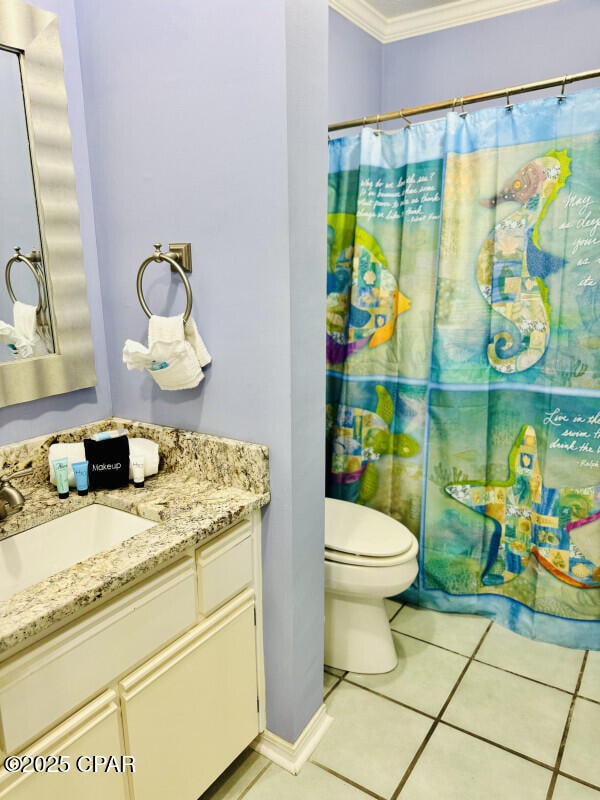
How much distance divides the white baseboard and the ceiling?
274 centimetres

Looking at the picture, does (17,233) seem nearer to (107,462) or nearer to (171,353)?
(171,353)

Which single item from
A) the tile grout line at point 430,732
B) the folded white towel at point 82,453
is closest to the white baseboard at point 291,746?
the tile grout line at point 430,732

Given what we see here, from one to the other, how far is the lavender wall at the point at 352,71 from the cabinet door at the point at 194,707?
7.03 feet

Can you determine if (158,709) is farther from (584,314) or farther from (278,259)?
(584,314)

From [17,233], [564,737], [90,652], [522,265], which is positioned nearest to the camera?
[90,652]

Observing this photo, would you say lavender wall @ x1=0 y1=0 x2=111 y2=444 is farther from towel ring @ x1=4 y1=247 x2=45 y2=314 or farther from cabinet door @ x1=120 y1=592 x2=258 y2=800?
cabinet door @ x1=120 y1=592 x2=258 y2=800

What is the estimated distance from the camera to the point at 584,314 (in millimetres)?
1819

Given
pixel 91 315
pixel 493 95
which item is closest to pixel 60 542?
pixel 91 315

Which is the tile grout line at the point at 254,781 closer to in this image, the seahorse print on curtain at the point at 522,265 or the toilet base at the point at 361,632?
the toilet base at the point at 361,632

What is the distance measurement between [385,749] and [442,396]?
1144 mm

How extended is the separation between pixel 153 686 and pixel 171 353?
0.74 m

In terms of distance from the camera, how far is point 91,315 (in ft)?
5.20

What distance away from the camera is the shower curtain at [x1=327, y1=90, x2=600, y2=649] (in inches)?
71.8

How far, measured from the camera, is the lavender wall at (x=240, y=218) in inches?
48.3
